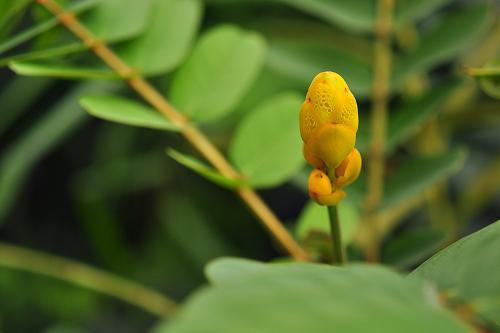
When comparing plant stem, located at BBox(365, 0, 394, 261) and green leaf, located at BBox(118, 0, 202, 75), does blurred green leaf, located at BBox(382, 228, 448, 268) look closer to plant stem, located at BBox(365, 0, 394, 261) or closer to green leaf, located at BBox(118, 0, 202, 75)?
plant stem, located at BBox(365, 0, 394, 261)

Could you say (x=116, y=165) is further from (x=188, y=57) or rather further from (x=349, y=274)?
(x=349, y=274)

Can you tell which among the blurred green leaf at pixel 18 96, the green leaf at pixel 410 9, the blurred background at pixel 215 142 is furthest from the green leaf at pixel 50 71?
the blurred green leaf at pixel 18 96

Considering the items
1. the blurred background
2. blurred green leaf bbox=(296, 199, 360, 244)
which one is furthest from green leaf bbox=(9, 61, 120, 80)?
blurred green leaf bbox=(296, 199, 360, 244)

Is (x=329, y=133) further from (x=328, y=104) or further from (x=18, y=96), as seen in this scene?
(x=18, y=96)

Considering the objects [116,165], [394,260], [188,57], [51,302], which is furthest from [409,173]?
[116,165]

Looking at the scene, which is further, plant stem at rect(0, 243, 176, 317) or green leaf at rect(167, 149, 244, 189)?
Answer: plant stem at rect(0, 243, 176, 317)

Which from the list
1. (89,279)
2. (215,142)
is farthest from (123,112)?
(215,142)
